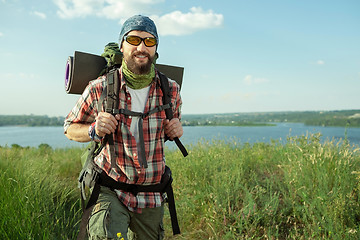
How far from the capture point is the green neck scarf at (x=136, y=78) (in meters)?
2.32

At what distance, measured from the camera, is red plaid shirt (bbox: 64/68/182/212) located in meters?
2.28

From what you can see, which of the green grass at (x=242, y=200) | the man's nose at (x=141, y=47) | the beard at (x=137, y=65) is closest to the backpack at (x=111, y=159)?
the beard at (x=137, y=65)

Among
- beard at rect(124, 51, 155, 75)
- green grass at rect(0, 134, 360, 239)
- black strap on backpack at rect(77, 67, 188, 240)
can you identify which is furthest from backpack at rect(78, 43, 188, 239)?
green grass at rect(0, 134, 360, 239)

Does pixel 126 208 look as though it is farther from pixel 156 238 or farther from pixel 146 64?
pixel 146 64

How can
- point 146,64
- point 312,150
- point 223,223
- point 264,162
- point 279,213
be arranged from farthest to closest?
point 264,162 < point 312,150 < point 279,213 < point 223,223 < point 146,64

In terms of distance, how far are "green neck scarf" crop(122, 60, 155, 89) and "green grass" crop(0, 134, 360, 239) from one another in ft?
5.36

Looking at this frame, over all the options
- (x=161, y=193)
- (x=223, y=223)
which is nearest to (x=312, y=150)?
(x=223, y=223)

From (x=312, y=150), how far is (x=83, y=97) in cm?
366

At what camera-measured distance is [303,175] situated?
398 centimetres

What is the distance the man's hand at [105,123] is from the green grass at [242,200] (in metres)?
1.33

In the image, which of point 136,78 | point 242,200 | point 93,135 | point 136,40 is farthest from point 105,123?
point 242,200

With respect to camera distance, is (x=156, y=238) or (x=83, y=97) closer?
(x=83, y=97)

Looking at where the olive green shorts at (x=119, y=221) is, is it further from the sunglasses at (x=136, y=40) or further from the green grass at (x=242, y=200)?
the sunglasses at (x=136, y=40)

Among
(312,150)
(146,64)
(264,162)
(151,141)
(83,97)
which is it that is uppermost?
(146,64)
